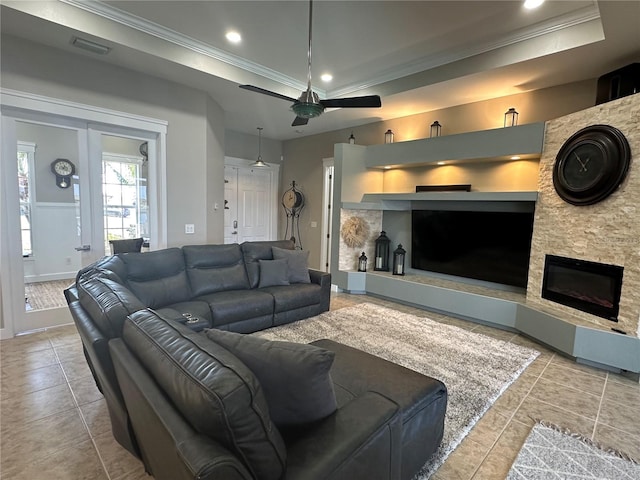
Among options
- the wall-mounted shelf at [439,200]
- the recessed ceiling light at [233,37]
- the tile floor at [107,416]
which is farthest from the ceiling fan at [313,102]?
the tile floor at [107,416]

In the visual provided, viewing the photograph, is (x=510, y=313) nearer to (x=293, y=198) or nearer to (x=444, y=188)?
(x=444, y=188)

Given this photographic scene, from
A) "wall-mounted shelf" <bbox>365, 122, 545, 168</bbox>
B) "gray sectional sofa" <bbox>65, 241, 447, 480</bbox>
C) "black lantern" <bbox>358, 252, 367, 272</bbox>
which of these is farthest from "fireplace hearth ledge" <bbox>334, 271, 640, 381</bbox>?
"gray sectional sofa" <bbox>65, 241, 447, 480</bbox>

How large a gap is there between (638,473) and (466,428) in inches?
34.0

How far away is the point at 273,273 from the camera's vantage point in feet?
13.4

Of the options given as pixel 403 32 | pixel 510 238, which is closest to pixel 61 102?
pixel 403 32

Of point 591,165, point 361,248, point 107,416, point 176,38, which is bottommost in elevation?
point 107,416

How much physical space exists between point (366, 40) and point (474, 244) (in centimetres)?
301

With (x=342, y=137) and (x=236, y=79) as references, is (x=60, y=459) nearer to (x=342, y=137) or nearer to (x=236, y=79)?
(x=236, y=79)

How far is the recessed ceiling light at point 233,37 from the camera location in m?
3.55

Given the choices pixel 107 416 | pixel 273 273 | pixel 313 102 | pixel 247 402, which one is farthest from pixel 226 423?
pixel 273 273

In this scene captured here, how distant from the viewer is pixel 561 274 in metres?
3.50

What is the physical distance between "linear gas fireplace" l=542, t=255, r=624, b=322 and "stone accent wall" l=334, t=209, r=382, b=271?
2.63 meters

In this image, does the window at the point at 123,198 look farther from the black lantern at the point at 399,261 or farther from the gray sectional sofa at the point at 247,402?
the black lantern at the point at 399,261

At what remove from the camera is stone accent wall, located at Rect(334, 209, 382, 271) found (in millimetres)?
5566
